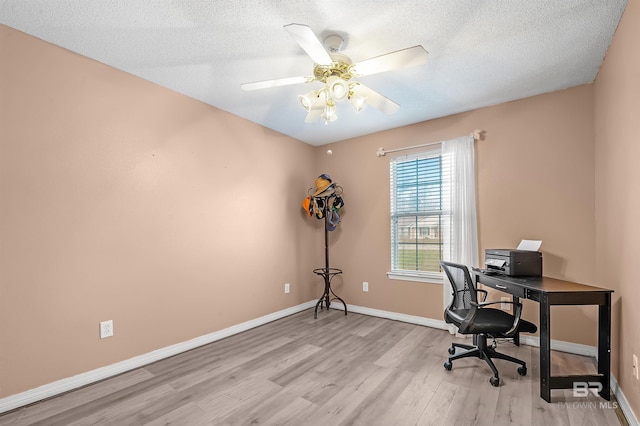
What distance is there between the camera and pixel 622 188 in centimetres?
203

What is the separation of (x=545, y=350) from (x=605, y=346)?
43 cm

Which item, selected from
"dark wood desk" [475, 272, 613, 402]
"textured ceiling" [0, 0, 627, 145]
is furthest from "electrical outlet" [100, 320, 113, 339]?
"dark wood desk" [475, 272, 613, 402]

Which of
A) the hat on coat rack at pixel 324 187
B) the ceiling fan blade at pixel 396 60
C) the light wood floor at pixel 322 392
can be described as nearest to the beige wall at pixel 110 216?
the light wood floor at pixel 322 392

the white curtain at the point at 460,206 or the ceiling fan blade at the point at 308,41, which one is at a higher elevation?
the ceiling fan blade at the point at 308,41

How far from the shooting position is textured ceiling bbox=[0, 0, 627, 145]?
71.4 inches

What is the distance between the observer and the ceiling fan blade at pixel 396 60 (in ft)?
5.59

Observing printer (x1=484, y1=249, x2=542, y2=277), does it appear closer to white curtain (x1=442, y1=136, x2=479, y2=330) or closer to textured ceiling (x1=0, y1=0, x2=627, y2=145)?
white curtain (x1=442, y1=136, x2=479, y2=330)

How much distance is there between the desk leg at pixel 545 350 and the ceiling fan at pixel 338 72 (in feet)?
5.90

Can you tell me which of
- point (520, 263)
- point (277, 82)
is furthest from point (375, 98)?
point (520, 263)

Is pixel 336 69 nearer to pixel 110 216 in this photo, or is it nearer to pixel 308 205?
pixel 110 216

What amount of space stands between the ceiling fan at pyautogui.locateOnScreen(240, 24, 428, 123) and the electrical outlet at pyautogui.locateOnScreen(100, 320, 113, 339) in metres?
2.14

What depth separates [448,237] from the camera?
3461mm

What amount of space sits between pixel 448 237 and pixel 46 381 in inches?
148
